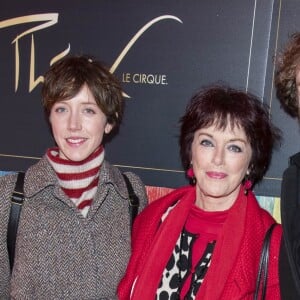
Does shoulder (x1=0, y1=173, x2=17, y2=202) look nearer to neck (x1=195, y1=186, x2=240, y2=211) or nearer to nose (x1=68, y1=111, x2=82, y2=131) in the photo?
nose (x1=68, y1=111, x2=82, y2=131)

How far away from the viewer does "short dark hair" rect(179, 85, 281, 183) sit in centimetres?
194

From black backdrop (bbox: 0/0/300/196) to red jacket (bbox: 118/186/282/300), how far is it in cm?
29

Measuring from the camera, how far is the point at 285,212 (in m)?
1.60

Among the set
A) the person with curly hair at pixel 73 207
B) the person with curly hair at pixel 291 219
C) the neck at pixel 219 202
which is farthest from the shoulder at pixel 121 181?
the person with curly hair at pixel 291 219

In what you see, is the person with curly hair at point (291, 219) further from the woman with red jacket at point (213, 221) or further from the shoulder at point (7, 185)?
the shoulder at point (7, 185)

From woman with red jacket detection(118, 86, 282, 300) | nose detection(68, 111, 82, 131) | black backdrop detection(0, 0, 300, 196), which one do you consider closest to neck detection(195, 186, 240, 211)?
woman with red jacket detection(118, 86, 282, 300)

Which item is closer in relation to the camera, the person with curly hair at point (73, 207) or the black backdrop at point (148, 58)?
the person with curly hair at point (73, 207)

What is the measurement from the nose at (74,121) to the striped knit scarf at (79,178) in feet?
0.42

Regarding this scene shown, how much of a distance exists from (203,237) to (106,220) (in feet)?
1.11

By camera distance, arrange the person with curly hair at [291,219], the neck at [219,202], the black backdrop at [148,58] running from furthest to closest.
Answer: the black backdrop at [148,58]
the neck at [219,202]
the person with curly hair at [291,219]

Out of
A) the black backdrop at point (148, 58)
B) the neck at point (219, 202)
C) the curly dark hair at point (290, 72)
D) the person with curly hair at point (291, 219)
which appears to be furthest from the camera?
the black backdrop at point (148, 58)

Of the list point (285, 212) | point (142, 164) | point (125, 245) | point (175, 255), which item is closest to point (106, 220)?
point (125, 245)

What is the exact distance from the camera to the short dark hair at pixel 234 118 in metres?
1.94

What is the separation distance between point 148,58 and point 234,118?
56cm
